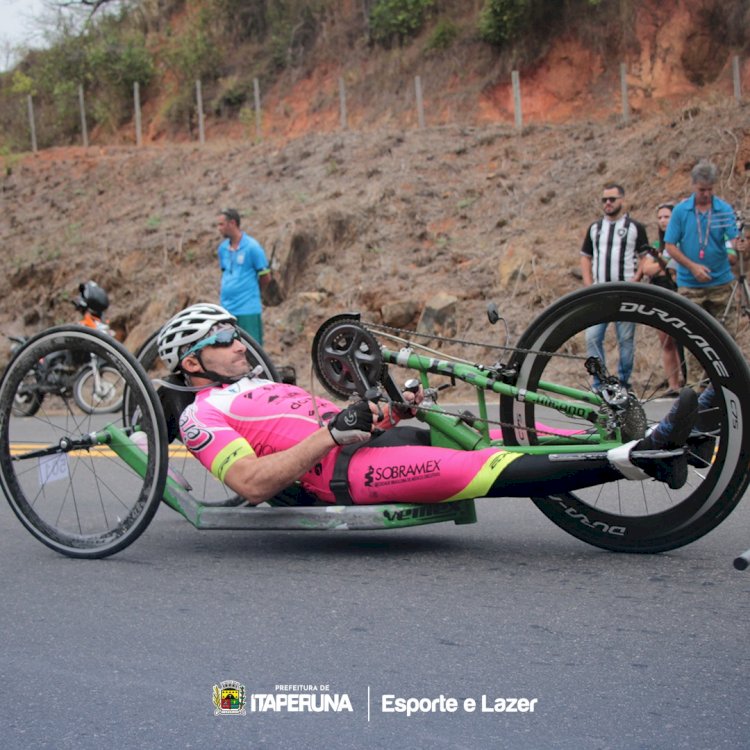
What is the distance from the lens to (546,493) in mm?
4520

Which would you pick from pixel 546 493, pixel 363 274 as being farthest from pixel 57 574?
pixel 363 274

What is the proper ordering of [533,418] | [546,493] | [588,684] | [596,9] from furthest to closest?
[596,9]
[533,418]
[546,493]
[588,684]

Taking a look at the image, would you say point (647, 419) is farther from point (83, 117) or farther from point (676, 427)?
point (83, 117)

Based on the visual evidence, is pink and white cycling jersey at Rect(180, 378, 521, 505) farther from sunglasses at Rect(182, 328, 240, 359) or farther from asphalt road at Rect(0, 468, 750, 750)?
asphalt road at Rect(0, 468, 750, 750)

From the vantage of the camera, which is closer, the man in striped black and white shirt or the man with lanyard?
the man with lanyard

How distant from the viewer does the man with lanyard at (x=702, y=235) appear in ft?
33.2

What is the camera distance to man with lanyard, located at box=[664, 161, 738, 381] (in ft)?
33.2

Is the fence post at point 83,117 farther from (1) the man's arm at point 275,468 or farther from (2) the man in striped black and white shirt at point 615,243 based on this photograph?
(1) the man's arm at point 275,468

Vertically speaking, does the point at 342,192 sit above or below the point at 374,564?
above

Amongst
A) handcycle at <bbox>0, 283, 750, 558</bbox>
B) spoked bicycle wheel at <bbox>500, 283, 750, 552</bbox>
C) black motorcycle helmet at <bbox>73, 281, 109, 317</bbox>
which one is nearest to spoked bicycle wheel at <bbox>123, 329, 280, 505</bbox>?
handcycle at <bbox>0, 283, 750, 558</bbox>

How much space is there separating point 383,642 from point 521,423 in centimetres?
135

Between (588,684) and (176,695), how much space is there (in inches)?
49.0

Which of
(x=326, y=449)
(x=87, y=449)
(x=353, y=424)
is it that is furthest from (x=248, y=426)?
(x=87, y=449)

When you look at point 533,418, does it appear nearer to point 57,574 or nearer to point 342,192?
point 57,574
